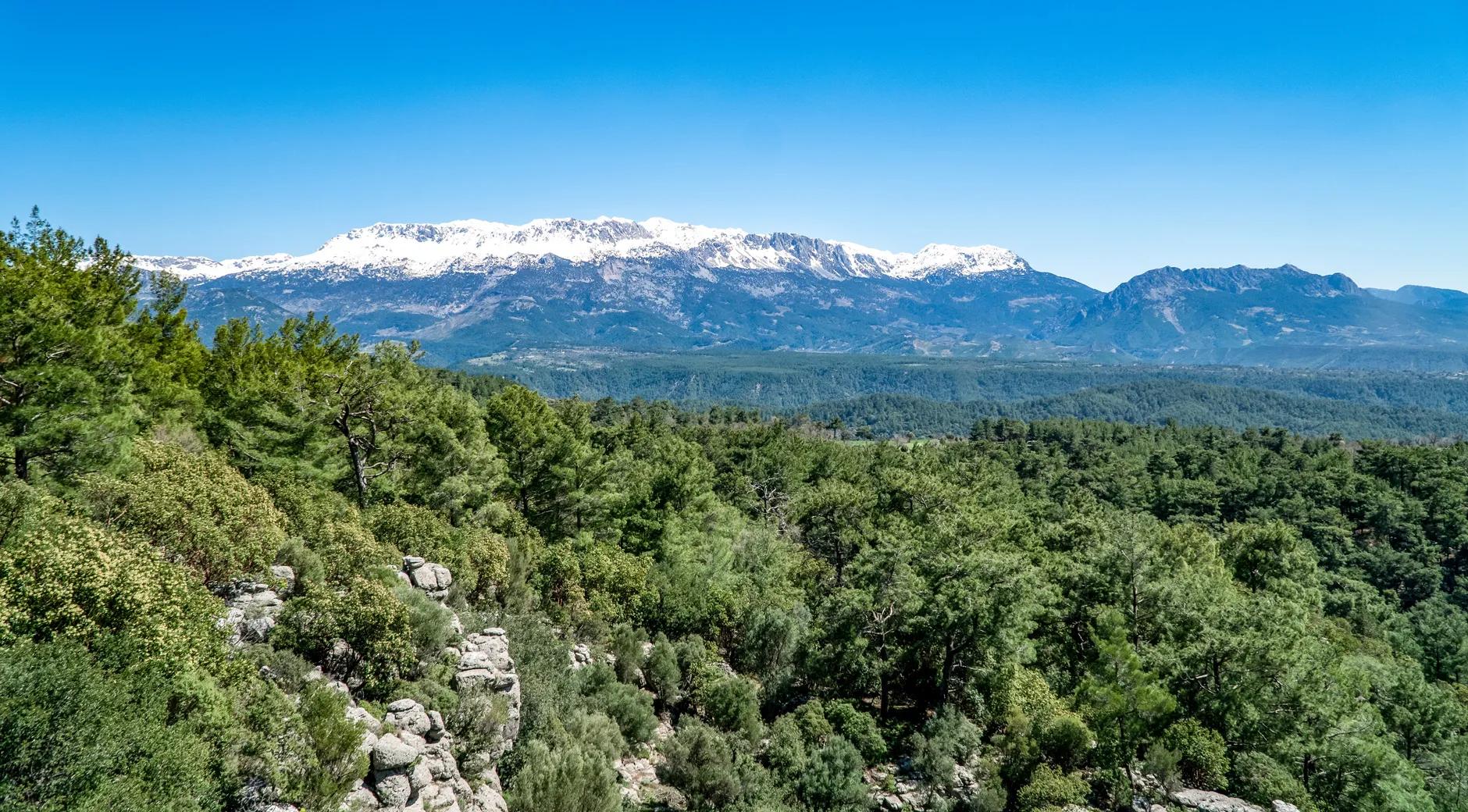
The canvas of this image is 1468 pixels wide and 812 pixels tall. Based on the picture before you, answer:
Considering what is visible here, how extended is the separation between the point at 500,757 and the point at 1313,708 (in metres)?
30.0

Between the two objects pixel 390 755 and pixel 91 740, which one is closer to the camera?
pixel 91 740

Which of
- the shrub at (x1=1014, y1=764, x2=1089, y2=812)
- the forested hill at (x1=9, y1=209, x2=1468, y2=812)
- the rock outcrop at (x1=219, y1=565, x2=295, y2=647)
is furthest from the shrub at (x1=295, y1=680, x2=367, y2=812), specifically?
the shrub at (x1=1014, y1=764, x2=1089, y2=812)

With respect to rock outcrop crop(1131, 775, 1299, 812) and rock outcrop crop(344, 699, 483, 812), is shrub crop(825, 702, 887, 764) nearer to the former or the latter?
rock outcrop crop(1131, 775, 1299, 812)

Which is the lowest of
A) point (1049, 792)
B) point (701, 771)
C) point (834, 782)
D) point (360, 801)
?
point (1049, 792)

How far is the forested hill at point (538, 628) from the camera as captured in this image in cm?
1214

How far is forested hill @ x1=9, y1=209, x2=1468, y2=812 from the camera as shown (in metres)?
12.1

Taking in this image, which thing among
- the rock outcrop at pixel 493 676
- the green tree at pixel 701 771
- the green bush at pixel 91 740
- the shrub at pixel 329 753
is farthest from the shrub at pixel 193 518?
the green tree at pixel 701 771

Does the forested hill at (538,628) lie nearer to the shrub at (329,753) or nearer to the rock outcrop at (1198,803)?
the shrub at (329,753)

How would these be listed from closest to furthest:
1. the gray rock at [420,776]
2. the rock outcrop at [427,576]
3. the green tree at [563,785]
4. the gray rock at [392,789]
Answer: the gray rock at [392,789] → the gray rock at [420,776] → the green tree at [563,785] → the rock outcrop at [427,576]

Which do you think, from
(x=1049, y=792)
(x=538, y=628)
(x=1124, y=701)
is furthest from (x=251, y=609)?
(x=1124, y=701)

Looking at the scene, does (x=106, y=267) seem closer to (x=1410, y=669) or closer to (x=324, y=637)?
(x=324, y=637)

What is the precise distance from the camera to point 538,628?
25266mm

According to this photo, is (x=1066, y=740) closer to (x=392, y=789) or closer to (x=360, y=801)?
(x=392, y=789)

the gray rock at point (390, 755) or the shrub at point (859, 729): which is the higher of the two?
the gray rock at point (390, 755)
